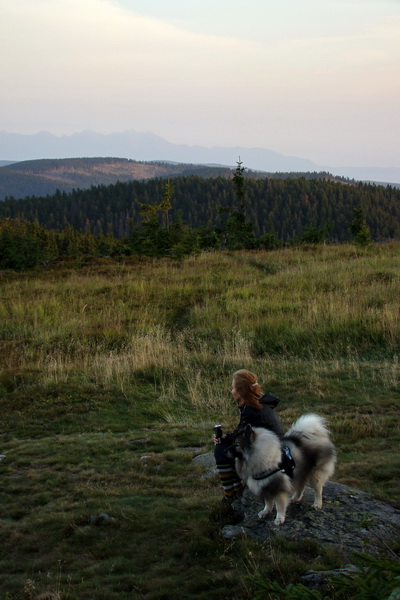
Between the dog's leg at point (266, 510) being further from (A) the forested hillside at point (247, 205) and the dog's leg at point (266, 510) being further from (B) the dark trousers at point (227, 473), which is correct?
(A) the forested hillside at point (247, 205)

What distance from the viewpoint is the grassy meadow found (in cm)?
422

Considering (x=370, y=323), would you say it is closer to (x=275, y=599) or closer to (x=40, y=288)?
(x=275, y=599)

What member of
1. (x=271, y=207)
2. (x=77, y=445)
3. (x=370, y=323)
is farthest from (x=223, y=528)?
(x=271, y=207)

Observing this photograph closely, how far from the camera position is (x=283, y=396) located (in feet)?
30.2

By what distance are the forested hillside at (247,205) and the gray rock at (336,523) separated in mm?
124832

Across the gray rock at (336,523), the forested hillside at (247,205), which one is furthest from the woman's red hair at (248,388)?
the forested hillside at (247,205)

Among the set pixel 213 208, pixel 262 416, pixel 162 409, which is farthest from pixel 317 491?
pixel 213 208

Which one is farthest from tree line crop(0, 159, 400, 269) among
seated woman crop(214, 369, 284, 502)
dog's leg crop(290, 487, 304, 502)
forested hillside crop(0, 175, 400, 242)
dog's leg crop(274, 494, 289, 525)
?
dog's leg crop(274, 494, 289, 525)

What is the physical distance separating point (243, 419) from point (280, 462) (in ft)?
2.17

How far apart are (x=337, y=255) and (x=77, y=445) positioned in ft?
66.8

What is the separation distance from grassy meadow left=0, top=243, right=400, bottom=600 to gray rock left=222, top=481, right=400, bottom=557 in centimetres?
22

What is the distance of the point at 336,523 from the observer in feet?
14.7

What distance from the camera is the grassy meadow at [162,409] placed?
13.8ft

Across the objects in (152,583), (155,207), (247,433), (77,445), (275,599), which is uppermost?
(155,207)
